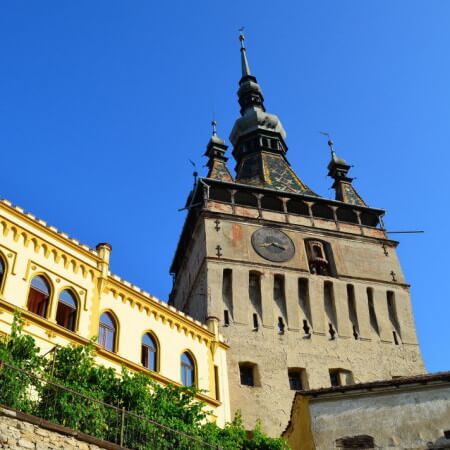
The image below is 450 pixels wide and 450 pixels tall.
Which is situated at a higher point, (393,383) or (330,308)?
(330,308)

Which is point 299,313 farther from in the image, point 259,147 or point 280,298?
point 259,147

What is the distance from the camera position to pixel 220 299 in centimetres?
3120

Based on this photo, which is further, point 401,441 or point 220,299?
point 220,299

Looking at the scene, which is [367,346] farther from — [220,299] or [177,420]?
[177,420]

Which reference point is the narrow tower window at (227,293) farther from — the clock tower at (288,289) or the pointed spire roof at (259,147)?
the pointed spire roof at (259,147)

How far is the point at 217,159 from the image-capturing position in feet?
136

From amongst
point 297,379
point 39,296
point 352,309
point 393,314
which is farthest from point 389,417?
point 393,314

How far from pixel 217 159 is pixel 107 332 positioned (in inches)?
812

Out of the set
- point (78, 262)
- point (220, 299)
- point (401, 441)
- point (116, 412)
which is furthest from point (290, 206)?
point (116, 412)

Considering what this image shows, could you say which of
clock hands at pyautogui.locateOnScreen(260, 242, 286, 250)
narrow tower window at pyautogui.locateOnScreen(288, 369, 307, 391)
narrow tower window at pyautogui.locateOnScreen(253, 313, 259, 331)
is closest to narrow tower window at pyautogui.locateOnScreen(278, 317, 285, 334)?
narrow tower window at pyautogui.locateOnScreen(253, 313, 259, 331)

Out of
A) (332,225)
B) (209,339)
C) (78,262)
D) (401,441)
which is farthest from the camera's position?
(332,225)

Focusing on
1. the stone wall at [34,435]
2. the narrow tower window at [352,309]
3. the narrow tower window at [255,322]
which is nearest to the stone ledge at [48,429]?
the stone wall at [34,435]

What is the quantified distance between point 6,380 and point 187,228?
967 inches

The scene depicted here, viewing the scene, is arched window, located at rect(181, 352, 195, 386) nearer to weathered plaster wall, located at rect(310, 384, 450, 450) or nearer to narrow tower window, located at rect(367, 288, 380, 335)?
weathered plaster wall, located at rect(310, 384, 450, 450)
